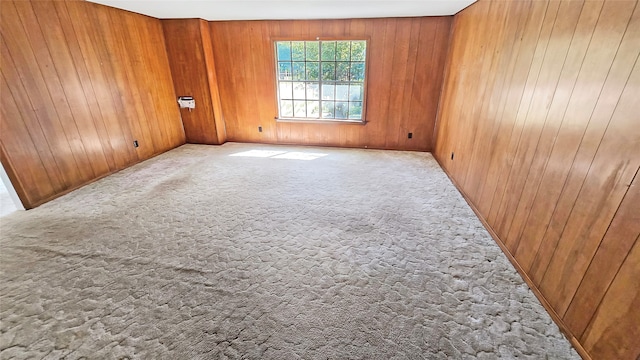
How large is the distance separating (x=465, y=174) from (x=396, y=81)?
2.01 m

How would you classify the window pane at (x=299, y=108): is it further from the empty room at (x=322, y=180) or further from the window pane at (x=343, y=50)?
the window pane at (x=343, y=50)

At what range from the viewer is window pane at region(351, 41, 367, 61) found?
4289 mm

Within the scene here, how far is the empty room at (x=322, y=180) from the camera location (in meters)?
1.41

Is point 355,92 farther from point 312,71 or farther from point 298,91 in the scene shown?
point 298,91

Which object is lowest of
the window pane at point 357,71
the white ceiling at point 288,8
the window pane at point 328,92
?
the window pane at point 328,92

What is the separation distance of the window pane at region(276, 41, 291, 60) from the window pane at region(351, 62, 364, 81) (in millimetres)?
1098

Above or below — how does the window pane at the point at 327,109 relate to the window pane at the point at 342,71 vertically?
below

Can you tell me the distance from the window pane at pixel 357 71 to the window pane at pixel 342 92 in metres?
0.19

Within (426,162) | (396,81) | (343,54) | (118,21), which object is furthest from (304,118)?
(118,21)

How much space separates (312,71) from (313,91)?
12.7 inches

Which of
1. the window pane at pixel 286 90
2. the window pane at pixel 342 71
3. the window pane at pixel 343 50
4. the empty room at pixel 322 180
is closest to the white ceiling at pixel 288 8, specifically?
the empty room at pixel 322 180

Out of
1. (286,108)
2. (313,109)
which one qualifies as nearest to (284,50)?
(286,108)

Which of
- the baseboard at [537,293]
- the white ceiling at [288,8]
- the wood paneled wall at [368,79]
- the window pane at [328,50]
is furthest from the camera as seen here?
the window pane at [328,50]

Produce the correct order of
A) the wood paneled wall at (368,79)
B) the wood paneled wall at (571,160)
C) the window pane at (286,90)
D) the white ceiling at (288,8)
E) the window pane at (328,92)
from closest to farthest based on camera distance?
the wood paneled wall at (571,160), the white ceiling at (288,8), the wood paneled wall at (368,79), the window pane at (328,92), the window pane at (286,90)
